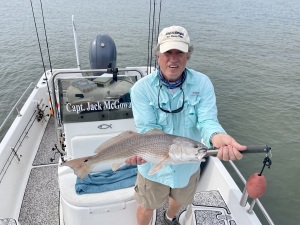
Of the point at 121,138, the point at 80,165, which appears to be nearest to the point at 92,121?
the point at 80,165

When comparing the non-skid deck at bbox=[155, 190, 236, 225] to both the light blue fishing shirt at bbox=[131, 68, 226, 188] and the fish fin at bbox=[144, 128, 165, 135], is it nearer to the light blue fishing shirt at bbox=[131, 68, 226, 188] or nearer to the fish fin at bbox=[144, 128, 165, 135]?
the light blue fishing shirt at bbox=[131, 68, 226, 188]

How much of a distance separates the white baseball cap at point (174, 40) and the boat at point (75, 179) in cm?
149

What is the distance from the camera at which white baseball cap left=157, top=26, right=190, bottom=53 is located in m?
2.37

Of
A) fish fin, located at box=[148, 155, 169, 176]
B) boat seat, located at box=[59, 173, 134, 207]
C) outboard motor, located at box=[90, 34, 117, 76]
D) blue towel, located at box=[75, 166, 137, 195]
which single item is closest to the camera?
fish fin, located at box=[148, 155, 169, 176]

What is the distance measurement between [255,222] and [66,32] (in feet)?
58.6

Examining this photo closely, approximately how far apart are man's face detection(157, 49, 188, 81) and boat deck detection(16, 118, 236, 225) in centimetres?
196

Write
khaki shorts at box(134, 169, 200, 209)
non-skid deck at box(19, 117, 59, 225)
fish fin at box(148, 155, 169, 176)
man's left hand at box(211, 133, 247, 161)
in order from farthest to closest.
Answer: non-skid deck at box(19, 117, 59, 225), khaki shorts at box(134, 169, 200, 209), fish fin at box(148, 155, 169, 176), man's left hand at box(211, 133, 247, 161)

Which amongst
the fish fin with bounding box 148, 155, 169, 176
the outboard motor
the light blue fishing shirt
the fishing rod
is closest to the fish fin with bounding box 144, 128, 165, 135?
the light blue fishing shirt

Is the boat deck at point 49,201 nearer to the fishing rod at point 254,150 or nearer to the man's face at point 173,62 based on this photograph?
the fishing rod at point 254,150

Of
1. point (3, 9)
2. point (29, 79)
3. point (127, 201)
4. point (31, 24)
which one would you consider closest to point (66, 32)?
point (31, 24)

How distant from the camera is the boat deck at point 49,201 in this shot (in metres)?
3.44

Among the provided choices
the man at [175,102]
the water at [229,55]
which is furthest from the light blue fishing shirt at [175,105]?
the water at [229,55]

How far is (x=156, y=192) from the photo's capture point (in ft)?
9.39

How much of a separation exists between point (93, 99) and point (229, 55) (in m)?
12.9
